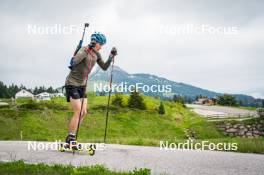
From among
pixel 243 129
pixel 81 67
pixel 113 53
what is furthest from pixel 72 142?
pixel 243 129

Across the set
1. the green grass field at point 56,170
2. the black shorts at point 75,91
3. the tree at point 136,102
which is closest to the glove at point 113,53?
the black shorts at point 75,91

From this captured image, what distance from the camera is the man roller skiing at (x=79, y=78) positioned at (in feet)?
28.0

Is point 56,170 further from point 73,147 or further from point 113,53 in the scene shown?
point 113,53

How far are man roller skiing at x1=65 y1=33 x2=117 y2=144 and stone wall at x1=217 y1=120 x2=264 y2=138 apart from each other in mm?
50602

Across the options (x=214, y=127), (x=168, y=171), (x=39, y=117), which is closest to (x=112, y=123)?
(x=39, y=117)

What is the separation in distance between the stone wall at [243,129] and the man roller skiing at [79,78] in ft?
166

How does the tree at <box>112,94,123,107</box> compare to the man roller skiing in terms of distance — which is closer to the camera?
the man roller skiing

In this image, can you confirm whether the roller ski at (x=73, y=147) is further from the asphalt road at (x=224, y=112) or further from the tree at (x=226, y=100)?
the tree at (x=226, y=100)

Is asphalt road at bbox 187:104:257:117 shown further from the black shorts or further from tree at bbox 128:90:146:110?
the black shorts

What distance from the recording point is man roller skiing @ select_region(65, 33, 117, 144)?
8.52 meters

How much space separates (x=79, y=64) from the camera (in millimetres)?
8609

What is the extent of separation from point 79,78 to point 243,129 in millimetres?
53116

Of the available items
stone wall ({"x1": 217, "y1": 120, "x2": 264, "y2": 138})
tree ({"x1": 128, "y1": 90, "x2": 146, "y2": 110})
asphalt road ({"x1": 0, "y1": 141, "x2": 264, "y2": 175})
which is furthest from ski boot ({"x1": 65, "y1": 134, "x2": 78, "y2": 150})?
tree ({"x1": 128, "y1": 90, "x2": 146, "y2": 110})

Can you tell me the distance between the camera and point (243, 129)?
5800 cm
